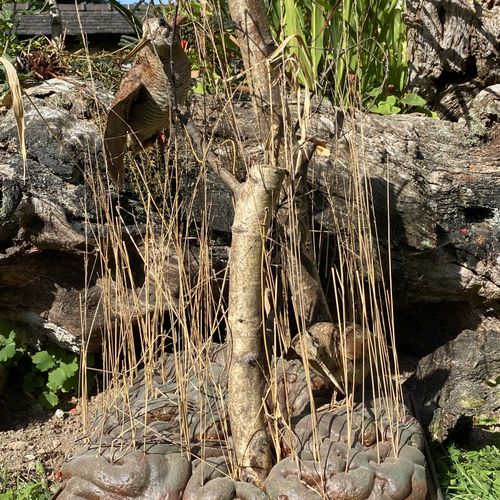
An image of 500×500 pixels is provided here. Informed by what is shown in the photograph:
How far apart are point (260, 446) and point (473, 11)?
2.44m

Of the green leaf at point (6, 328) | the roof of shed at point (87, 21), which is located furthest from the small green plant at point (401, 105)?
the roof of shed at point (87, 21)

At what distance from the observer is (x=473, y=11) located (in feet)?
11.2

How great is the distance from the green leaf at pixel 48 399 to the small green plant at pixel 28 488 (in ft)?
1.32

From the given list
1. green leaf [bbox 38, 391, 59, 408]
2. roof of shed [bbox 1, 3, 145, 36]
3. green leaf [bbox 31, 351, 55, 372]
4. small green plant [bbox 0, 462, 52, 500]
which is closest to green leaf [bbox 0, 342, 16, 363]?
green leaf [bbox 31, 351, 55, 372]

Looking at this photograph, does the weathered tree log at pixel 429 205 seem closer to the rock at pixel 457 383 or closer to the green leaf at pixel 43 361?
the rock at pixel 457 383

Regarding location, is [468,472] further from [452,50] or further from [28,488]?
[452,50]

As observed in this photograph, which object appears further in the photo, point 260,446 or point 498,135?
point 498,135

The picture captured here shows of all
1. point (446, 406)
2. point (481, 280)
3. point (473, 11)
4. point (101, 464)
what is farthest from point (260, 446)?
point (473, 11)

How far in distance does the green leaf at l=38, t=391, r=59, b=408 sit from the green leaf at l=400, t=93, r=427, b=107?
2.21 metres

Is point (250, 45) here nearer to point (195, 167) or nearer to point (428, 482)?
point (195, 167)

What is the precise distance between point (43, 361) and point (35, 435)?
0.32 meters

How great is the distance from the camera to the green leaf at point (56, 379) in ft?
10.2

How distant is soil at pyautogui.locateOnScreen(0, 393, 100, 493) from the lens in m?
2.74

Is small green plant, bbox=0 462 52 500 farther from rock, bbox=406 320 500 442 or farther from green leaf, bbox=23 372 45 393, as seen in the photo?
rock, bbox=406 320 500 442
